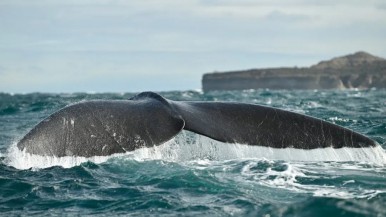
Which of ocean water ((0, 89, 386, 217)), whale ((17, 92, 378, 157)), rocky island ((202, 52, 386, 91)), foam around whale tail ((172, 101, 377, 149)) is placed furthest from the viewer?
rocky island ((202, 52, 386, 91))

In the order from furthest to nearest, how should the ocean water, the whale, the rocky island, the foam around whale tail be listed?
1. the rocky island
2. the foam around whale tail
3. the whale
4. the ocean water

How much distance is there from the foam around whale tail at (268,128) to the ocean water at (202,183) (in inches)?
4.5

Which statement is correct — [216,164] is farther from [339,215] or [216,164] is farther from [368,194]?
[339,215]

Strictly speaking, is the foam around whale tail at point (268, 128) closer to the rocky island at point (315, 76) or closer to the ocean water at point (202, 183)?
the ocean water at point (202, 183)

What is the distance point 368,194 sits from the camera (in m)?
6.55

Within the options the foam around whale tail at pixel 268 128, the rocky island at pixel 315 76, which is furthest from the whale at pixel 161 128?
the rocky island at pixel 315 76

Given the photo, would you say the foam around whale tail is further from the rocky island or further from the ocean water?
the rocky island

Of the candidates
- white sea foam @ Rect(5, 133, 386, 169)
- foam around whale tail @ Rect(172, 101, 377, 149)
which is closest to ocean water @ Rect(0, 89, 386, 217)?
white sea foam @ Rect(5, 133, 386, 169)

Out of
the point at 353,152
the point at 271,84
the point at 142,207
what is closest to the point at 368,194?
the point at 353,152

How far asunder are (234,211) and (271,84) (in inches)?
5530

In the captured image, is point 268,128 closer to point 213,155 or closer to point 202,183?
point 202,183

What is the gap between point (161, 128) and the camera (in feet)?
22.1

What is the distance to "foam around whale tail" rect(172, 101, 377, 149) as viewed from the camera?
22.0ft

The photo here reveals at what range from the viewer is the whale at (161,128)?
21.3ft
